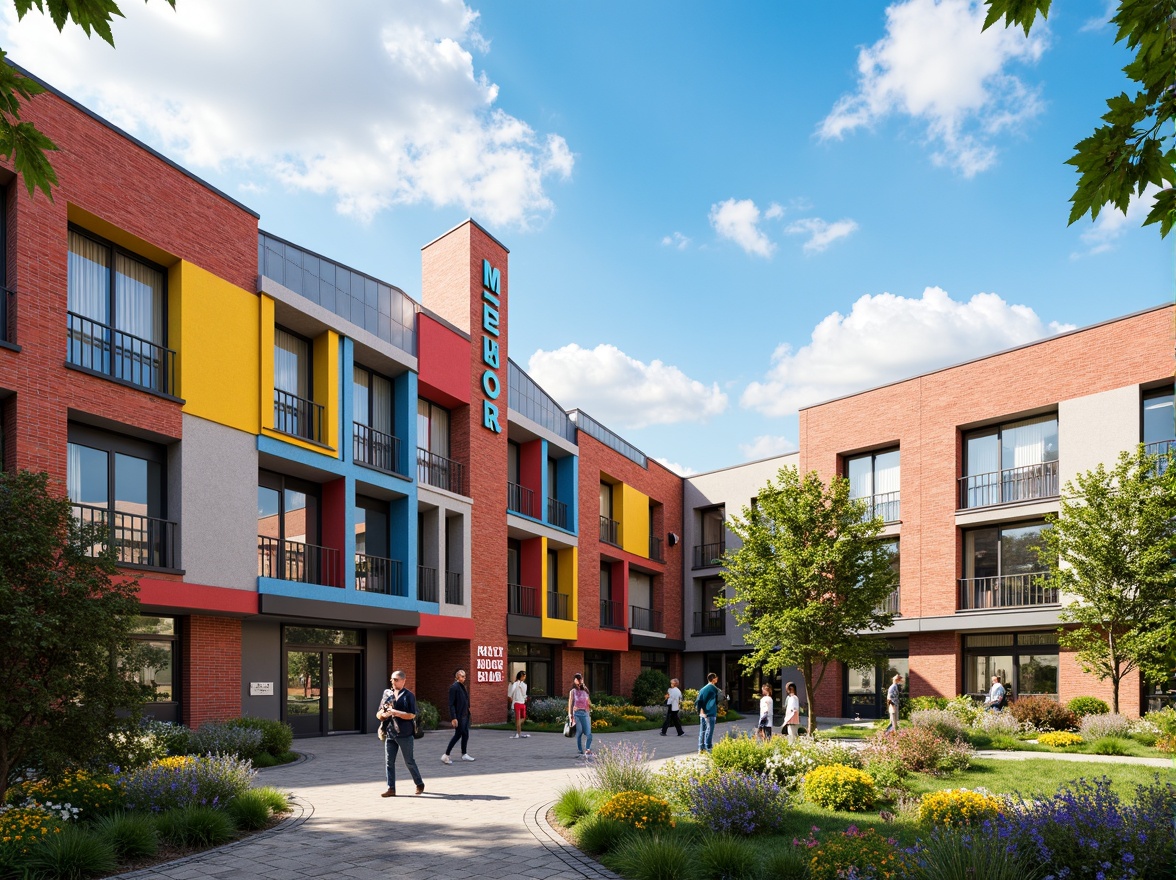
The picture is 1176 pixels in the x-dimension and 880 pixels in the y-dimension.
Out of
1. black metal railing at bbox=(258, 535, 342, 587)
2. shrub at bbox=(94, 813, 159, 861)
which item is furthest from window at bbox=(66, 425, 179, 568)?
shrub at bbox=(94, 813, 159, 861)

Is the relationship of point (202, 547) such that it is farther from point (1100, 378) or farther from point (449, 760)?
point (1100, 378)

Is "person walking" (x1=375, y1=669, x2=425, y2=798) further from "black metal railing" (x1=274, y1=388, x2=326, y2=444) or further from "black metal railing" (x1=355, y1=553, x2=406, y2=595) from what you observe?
"black metal railing" (x1=355, y1=553, x2=406, y2=595)

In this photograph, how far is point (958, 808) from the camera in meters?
9.54

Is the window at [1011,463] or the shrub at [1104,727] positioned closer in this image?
the shrub at [1104,727]

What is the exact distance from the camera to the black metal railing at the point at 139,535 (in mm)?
16188

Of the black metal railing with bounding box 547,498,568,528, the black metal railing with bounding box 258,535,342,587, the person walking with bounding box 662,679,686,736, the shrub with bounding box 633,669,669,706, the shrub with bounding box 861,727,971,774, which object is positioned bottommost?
the shrub with bounding box 633,669,669,706

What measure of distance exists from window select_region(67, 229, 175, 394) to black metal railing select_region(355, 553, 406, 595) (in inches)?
295

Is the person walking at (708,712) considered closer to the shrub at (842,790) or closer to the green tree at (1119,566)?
the shrub at (842,790)

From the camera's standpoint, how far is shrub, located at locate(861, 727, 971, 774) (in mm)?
14328

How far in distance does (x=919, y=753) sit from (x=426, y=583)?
1492 cm

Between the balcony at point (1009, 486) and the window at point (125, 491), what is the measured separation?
2429 cm

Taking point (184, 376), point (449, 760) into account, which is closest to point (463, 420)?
point (184, 376)

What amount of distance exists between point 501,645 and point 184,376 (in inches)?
550

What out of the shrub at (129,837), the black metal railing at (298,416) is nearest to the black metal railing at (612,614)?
the black metal railing at (298,416)
